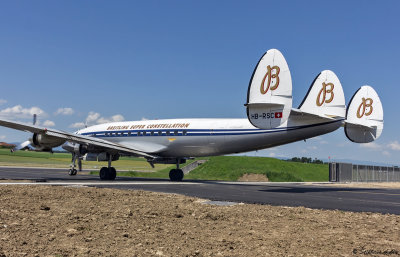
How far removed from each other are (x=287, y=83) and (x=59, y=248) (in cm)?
1557

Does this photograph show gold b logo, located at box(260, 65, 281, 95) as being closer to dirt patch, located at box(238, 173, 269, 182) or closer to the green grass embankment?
dirt patch, located at box(238, 173, 269, 182)

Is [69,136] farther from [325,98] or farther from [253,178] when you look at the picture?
[253,178]

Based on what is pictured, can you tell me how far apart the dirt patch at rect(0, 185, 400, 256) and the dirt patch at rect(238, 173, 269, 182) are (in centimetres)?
3110

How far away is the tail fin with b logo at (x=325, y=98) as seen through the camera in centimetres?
2100

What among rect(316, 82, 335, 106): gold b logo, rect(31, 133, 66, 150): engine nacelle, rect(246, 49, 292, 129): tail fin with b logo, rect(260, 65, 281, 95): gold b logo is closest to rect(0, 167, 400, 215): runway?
rect(31, 133, 66, 150): engine nacelle

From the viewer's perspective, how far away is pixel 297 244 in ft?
23.1

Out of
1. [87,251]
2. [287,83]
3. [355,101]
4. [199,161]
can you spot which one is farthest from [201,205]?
[199,161]

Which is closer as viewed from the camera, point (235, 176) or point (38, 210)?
point (38, 210)

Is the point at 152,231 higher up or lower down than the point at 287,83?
lower down

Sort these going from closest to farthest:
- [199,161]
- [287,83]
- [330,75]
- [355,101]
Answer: [287,83] → [330,75] → [355,101] → [199,161]

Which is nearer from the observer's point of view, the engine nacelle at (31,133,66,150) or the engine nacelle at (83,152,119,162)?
the engine nacelle at (31,133,66,150)

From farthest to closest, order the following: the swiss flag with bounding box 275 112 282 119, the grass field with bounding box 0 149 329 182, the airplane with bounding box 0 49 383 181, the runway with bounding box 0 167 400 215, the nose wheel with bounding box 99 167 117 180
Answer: the grass field with bounding box 0 149 329 182 < the nose wheel with bounding box 99 167 117 180 < the airplane with bounding box 0 49 383 181 < the swiss flag with bounding box 275 112 282 119 < the runway with bounding box 0 167 400 215

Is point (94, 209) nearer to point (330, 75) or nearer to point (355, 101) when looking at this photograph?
point (330, 75)

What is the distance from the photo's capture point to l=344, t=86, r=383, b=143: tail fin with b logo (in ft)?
78.2
